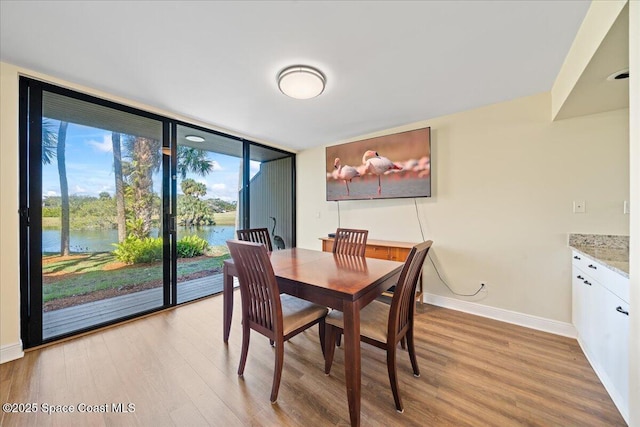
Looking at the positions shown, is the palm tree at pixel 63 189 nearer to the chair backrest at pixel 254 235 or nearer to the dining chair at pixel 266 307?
the chair backrest at pixel 254 235

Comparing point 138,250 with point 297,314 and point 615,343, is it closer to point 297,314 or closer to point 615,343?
point 297,314

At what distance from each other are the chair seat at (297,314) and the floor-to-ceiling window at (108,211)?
1917mm

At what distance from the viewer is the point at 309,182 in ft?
14.2

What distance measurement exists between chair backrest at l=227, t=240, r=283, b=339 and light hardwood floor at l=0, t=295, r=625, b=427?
43cm

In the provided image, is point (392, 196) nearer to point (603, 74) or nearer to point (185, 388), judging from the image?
point (603, 74)

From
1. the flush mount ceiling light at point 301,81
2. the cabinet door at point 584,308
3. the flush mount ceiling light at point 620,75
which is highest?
the flush mount ceiling light at point 301,81

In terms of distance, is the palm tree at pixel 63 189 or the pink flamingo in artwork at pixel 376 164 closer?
the palm tree at pixel 63 189

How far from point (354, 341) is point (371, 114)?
99.0 inches

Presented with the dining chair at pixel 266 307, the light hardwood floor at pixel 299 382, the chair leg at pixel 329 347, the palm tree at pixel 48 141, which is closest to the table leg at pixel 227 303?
the light hardwood floor at pixel 299 382

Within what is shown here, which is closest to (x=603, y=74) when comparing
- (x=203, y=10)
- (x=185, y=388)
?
(x=203, y=10)

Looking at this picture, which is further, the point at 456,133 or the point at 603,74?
the point at 456,133

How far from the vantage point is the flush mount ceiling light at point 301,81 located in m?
1.94

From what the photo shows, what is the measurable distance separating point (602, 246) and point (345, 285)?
242 cm

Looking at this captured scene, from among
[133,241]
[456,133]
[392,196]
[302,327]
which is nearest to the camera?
[302,327]
